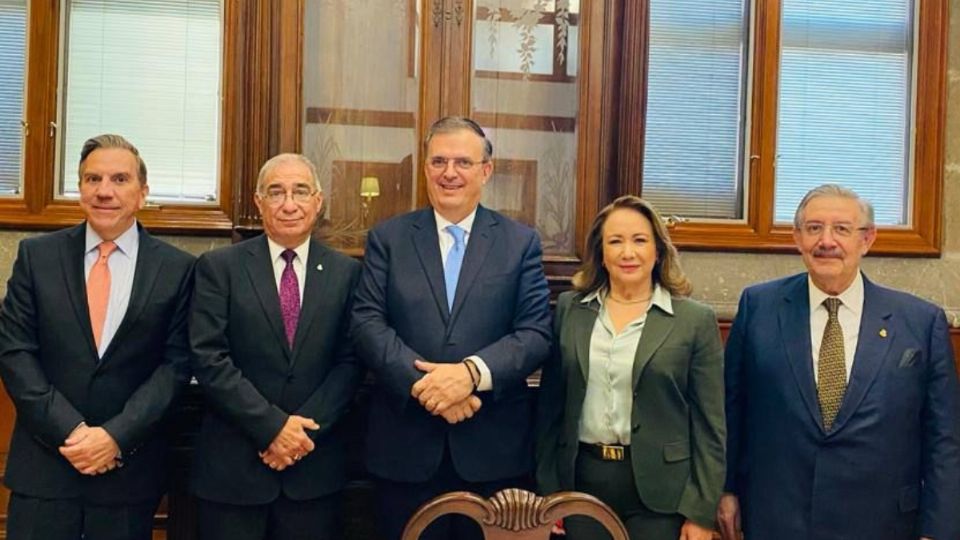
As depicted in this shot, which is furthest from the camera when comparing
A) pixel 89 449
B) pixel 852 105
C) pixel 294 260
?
pixel 852 105

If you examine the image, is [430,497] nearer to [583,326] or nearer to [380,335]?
[380,335]

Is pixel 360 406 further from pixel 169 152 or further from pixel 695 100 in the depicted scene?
pixel 695 100

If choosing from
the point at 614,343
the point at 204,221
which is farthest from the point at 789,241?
the point at 204,221

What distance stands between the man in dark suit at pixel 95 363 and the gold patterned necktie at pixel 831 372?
165cm

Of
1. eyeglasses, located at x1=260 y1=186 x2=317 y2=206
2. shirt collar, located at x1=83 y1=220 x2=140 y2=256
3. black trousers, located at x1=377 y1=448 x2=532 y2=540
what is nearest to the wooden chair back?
black trousers, located at x1=377 y1=448 x2=532 y2=540

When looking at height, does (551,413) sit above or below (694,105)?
below

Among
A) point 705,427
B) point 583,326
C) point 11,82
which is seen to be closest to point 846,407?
point 705,427

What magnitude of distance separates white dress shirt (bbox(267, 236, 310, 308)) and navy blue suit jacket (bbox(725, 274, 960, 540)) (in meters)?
1.25

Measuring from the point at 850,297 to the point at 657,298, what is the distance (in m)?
0.53

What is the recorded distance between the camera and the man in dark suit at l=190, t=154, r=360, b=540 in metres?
2.02

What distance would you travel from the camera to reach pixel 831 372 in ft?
6.81

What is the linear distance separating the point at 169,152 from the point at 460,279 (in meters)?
1.67

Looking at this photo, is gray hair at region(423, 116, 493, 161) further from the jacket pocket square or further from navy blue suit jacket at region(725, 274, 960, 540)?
the jacket pocket square

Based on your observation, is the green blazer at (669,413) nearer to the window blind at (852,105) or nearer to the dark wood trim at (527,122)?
the dark wood trim at (527,122)
